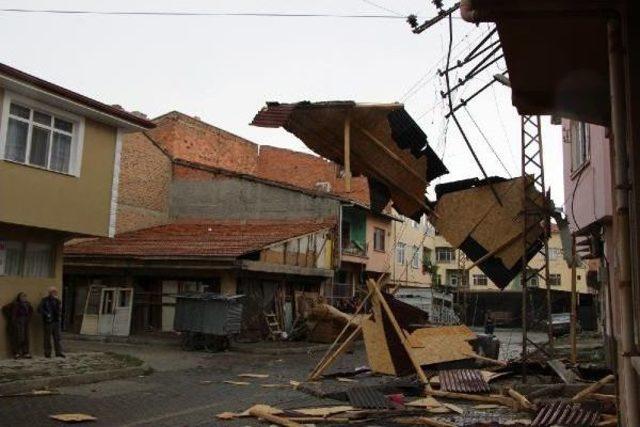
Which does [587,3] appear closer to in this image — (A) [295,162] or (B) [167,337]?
(B) [167,337]

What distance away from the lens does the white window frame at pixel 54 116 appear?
14484 millimetres

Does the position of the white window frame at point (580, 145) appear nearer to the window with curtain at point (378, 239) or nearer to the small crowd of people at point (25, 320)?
the small crowd of people at point (25, 320)

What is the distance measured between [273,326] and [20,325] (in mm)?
10671

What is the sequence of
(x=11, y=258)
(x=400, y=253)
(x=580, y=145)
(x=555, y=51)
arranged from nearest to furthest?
(x=555, y=51), (x=580, y=145), (x=11, y=258), (x=400, y=253)

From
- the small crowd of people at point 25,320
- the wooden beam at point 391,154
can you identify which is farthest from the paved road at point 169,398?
the wooden beam at point 391,154

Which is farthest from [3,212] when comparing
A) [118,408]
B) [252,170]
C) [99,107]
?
[252,170]

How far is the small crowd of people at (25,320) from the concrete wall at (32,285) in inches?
7.3

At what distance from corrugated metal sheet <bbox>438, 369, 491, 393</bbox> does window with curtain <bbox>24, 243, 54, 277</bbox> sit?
10.6 meters

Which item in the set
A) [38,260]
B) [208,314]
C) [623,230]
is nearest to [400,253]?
[208,314]

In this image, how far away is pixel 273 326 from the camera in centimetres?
2450

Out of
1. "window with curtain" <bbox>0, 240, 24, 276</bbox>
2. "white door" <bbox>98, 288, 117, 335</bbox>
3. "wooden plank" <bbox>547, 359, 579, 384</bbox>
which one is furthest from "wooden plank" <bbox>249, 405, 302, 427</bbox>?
"white door" <bbox>98, 288, 117, 335</bbox>

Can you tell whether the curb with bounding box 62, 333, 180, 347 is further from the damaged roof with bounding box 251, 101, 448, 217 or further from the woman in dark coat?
the damaged roof with bounding box 251, 101, 448, 217

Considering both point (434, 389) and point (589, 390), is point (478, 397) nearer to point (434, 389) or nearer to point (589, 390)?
point (434, 389)

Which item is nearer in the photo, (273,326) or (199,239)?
(273,326)
